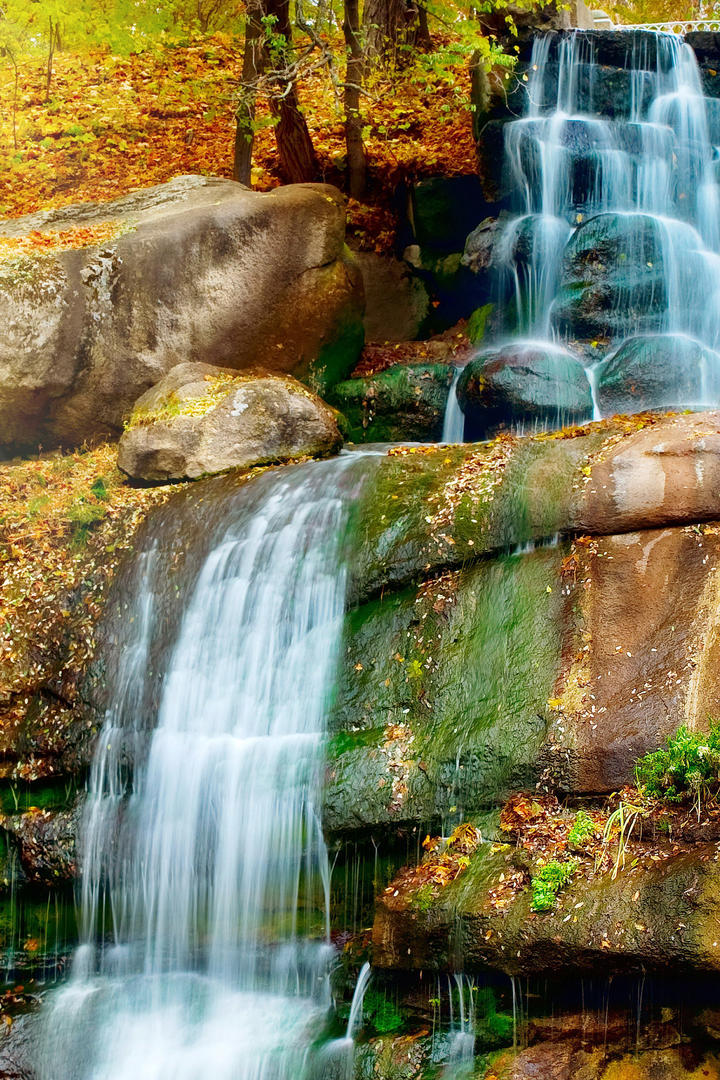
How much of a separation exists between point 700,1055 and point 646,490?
3109mm

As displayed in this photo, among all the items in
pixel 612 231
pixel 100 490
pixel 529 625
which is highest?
pixel 612 231

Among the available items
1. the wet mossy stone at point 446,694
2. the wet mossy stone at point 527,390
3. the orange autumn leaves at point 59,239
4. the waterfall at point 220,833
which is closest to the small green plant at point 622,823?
the wet mossy stone at point 446,694

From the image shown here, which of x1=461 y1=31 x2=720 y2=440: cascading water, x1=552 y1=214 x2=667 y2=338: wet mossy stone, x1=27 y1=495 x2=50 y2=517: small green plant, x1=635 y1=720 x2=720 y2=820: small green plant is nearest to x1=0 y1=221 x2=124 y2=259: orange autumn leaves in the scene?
x1=27 y1=495 x2=50 y2=517: small green plant

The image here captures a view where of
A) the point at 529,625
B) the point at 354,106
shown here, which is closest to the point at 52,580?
the point at 529,625

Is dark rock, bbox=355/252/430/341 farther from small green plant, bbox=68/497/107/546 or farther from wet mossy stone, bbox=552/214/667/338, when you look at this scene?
small green plant, bbox=68/497/107/546

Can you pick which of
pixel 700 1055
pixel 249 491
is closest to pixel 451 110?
pixel 249 491

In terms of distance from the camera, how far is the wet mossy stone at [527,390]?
30.6 ft

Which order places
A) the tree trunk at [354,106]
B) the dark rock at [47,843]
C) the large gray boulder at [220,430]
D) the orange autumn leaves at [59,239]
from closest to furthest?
the dark rock at [47,843], the large gray boulder at [220,430], the orange autumn leaves at [59,239], the tree trunk at [354,106]

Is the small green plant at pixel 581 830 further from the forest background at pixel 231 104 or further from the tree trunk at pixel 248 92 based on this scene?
the forest background at pixel 231 104

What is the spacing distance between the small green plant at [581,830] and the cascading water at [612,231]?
5.11m

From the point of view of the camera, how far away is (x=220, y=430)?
27.8ft

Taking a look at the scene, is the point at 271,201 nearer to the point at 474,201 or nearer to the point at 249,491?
the point at 474,201

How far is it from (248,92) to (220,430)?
192 inches

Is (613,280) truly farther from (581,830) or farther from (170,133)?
(170,133)
